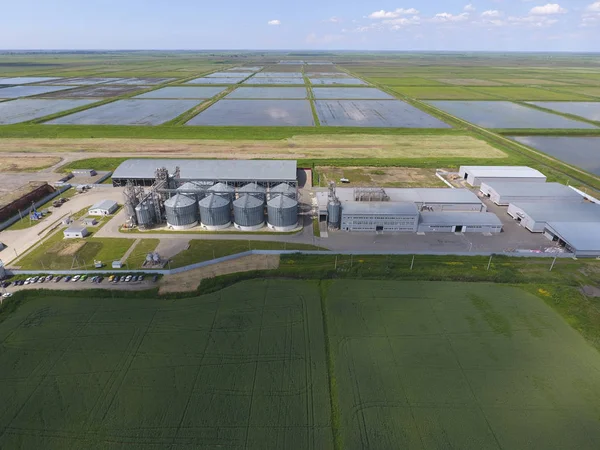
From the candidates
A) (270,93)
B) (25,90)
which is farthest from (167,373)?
(25,90)

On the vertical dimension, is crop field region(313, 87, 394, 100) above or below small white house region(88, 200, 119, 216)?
above

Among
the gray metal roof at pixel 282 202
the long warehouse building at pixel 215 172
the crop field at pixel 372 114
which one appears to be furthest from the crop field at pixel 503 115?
the gray metal roof at pixel 282 202

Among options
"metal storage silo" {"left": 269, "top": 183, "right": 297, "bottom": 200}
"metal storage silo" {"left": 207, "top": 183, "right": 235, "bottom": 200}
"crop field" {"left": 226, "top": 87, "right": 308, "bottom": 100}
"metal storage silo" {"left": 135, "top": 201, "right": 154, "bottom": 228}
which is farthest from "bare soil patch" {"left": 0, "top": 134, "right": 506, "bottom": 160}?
"crop field" {"left": 226, "top": 87, "right": 308, "bottom": 100}

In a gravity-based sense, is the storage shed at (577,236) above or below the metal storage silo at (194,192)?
below

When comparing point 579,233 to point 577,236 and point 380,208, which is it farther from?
point 380,208

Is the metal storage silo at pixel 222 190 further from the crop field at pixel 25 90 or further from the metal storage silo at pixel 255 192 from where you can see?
the crop field at pixel 25 90

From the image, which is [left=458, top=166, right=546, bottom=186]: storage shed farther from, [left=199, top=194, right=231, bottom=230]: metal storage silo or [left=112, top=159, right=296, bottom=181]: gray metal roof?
[left=199, top=194, right=231, bottom=230]: metal storage silo
